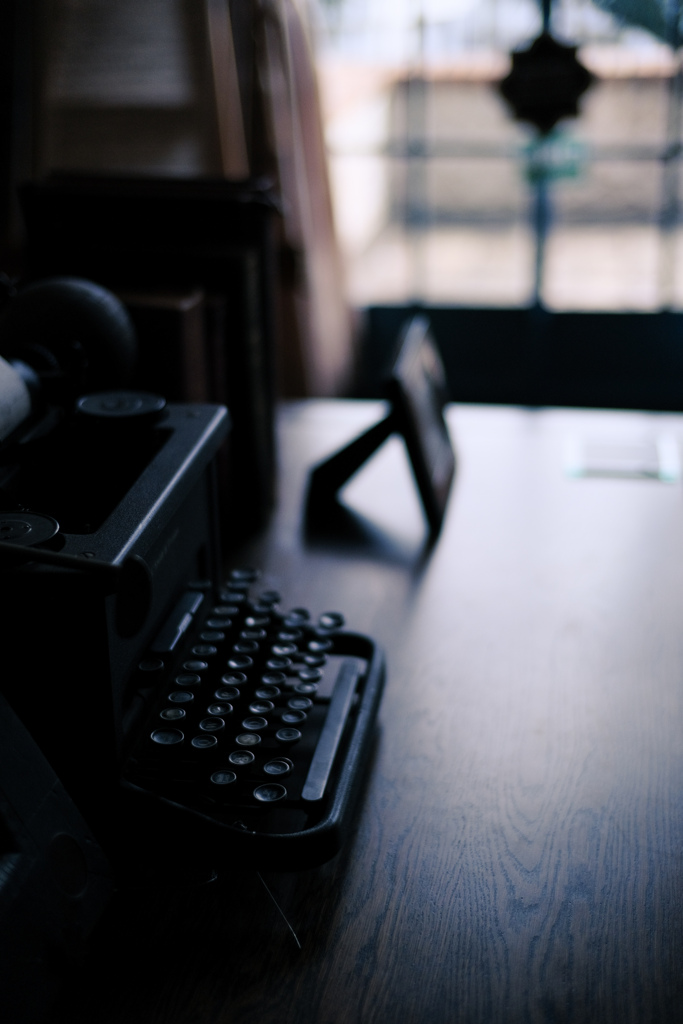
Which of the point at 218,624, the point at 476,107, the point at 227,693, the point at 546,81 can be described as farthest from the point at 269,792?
the point at 476,107

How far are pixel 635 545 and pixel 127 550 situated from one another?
858 mm

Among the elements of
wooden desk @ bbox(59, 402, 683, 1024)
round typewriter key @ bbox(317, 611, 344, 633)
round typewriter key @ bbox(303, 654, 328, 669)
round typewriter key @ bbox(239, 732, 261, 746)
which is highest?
round typewriter key @ bbox(239, 732, 261, 746)

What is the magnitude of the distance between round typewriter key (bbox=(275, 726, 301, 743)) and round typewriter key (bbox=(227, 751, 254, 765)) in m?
0.04

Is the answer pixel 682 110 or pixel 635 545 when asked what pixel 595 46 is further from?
pixel 635 545

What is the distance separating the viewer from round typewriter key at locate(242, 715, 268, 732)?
0.86 m

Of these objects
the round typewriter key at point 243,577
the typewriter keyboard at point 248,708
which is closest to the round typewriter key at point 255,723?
the typewriter keyboard at point 248,708

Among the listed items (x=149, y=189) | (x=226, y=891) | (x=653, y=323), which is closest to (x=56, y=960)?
(x=226, y=891)

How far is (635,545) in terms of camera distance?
142cm

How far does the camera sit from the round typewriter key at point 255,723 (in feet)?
2.83

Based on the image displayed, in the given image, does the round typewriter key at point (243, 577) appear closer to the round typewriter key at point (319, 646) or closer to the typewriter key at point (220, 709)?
the round typewriter key at point (319, 646)

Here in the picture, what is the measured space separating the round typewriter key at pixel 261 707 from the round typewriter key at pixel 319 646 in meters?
0.12

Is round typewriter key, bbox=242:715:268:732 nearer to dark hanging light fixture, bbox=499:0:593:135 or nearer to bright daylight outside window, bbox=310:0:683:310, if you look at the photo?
dark hanging light fixture, bbox=499:0:593:135

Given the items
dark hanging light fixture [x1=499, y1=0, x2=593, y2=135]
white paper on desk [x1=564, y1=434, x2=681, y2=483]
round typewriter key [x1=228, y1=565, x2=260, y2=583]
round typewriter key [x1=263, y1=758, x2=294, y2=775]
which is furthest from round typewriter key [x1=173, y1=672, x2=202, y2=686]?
dark hanging light fixture [x1=499, y1=0, x2=593, y2=135]

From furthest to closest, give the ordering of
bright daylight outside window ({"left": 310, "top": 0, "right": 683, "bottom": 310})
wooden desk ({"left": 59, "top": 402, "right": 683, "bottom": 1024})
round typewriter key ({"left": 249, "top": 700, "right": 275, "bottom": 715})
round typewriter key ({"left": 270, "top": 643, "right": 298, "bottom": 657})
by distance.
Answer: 1. bright daylight outside window ({"left": 310, "top": 0, "right": 683, "bottom": 310})
2. round typewriter key ({"left": 270, "top": 643, "right": 298, "bottom": 657})
3. round typewriter key ({"left": 249, "top": 700, "right": 275, "bottom": 715})
4. wooden desk ({"left": 59, "top": 402, "right": 683, "bottom": 1024})
